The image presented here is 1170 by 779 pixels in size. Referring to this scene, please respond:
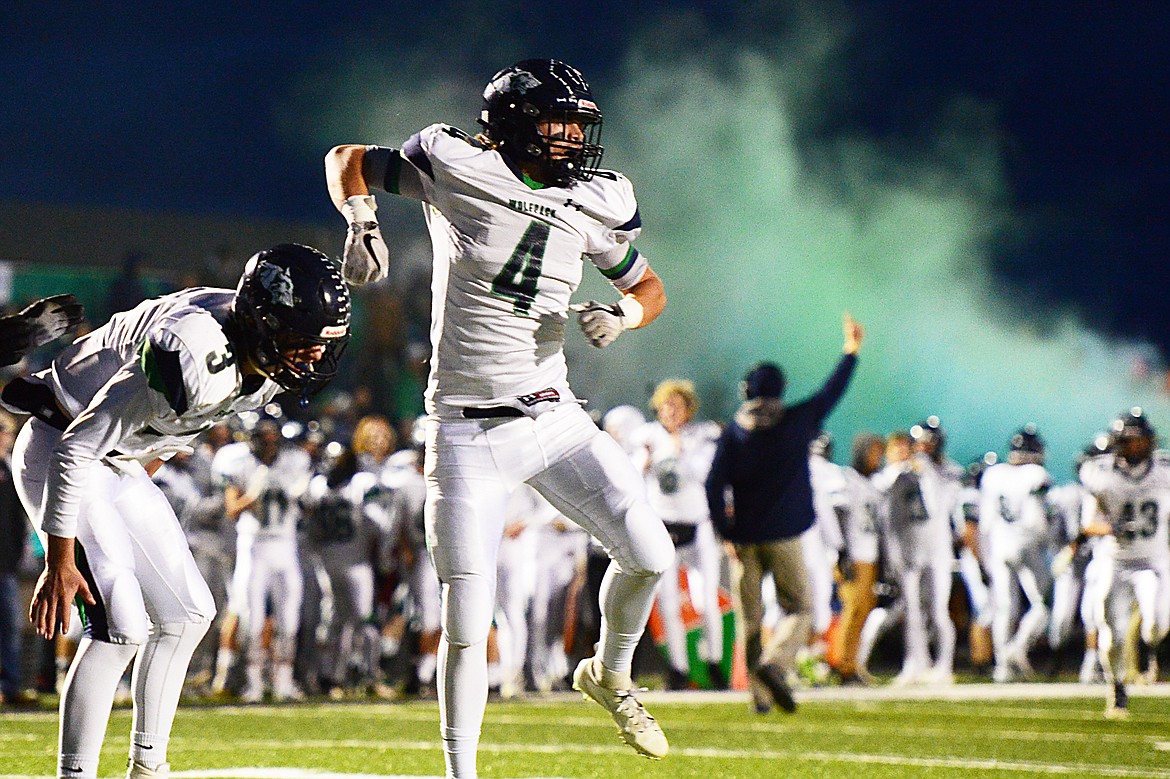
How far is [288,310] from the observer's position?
376cm

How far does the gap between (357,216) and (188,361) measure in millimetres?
750

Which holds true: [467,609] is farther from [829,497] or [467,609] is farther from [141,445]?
[829,497]

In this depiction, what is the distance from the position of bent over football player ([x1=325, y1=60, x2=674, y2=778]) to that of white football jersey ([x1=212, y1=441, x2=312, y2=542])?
557 cm

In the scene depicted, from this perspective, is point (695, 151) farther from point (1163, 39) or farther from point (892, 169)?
point (1163, 39)

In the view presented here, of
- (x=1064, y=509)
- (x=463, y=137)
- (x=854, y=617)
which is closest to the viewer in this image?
(x=463, y=137)

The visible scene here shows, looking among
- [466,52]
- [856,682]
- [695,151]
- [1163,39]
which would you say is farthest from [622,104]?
[856,682]

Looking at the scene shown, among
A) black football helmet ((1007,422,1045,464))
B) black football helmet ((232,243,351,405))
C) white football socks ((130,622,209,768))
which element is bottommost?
white football socks ((130,622,209,768))

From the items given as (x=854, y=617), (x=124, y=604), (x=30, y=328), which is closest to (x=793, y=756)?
(x=124, y=604)

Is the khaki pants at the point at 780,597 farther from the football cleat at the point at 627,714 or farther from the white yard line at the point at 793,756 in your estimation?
the football cleat at the point at 627,714

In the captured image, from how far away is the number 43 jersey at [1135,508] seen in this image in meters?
8.36

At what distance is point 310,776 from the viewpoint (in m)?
5.34

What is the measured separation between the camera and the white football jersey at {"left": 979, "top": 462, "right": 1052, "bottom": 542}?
11484 mm

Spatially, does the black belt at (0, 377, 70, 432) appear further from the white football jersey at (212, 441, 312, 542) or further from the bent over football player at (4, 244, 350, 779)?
the white football jersey at (212, 441, 312, 542)

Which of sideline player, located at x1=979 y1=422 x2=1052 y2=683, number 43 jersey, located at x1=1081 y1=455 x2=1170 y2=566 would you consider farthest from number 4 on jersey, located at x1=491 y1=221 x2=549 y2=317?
sideline player, located at x1=979 y1=422 x2=1052 y2=683
